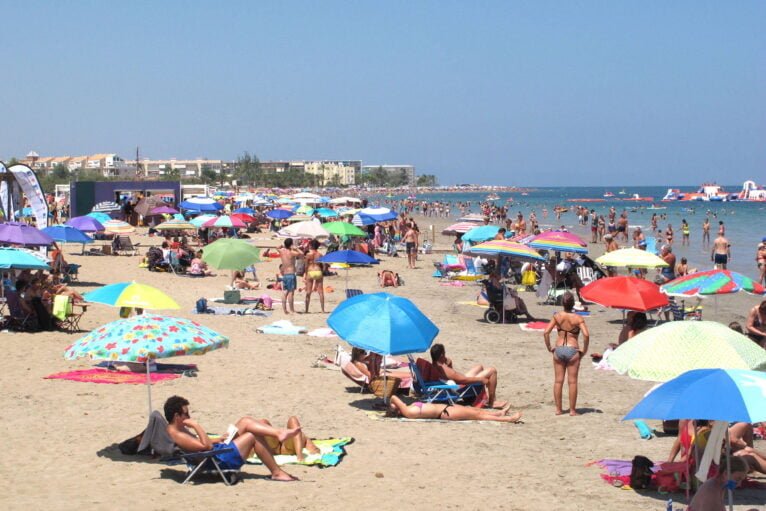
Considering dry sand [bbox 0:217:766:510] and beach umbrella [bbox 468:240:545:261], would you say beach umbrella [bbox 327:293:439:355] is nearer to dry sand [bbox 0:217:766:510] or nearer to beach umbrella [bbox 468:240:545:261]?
dry sand [bbox 0:217:766:510]

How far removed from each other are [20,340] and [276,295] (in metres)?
7.11

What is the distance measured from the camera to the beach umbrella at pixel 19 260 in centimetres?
1391

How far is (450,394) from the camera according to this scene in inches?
394

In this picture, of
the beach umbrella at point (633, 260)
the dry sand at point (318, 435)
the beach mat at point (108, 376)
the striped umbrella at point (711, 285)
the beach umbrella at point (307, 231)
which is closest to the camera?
the dry sand at point (318, 435)

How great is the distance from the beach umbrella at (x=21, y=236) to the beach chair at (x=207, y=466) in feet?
34.1

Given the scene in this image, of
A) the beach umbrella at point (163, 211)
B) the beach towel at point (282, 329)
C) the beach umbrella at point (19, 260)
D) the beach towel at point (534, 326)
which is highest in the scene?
the beach umbrella at point (19, 260)

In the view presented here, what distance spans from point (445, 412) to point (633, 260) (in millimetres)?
8143

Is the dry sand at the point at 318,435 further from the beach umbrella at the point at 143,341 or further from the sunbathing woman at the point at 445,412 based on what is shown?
the beach umbrella at the point at 143,341

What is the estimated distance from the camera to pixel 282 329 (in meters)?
14.7

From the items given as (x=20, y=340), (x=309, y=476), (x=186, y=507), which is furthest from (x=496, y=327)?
(x=186, y=507)

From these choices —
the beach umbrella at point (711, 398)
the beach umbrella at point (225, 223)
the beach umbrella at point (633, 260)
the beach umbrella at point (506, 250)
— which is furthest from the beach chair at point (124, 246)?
the beach umbrella at point (711, 398)

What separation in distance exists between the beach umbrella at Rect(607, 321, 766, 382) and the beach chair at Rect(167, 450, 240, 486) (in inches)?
126

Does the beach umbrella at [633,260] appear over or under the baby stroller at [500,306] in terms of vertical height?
over

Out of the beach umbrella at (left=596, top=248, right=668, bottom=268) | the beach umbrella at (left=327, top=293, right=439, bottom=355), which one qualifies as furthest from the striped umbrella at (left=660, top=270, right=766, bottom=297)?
the beach umbrella at (left=327, top=293, right=439, bottom=355)
